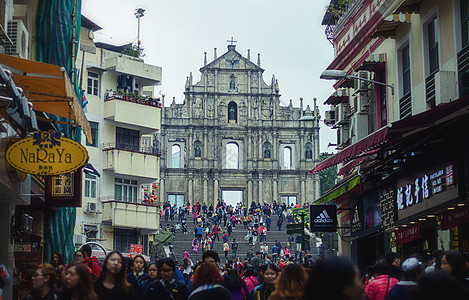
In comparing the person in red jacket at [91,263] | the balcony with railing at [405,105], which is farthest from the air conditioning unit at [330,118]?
the person in red jacket at [91,263]

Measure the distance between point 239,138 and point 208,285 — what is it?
7331 centimetres

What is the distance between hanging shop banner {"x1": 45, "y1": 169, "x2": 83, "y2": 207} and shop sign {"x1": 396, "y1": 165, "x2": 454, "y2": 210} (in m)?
7.91

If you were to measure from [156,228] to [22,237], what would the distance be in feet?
64.8

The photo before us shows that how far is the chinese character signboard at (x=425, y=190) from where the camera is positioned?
16.1 metres

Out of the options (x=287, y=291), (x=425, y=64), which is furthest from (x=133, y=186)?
(x=287, y=291)

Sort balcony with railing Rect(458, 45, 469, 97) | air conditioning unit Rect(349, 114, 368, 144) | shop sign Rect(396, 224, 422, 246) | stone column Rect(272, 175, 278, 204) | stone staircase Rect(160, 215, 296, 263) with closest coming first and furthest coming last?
balcony with railing Rect(458, 45, 469, 97), shop sign Rect(396, 224, 422, 246), air conditioning unit Rect(349, 114, 368, 144), stone staircase Rect(160, 215, 296, 263), stone column Rect(272, 175, 278, 204)

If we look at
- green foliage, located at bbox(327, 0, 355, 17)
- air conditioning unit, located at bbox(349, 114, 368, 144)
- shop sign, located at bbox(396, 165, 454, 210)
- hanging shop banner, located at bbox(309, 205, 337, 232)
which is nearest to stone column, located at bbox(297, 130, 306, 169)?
green foliage, located at bbox(327, 0, 355, 17)

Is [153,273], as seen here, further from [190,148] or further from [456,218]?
[190,148]

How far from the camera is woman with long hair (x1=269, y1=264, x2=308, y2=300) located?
24.6 feet

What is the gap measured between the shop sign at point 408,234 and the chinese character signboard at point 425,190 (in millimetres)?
368

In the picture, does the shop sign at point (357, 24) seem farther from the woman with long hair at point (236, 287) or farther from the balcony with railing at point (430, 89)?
the woman with long hair at point (236, 287)

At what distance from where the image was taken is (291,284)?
755 centimetres

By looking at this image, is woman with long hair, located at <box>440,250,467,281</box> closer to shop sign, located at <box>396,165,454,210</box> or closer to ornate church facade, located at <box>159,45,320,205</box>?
shop sign, located at <box>396,165,454,210</box>

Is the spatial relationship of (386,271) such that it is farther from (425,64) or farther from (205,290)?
(425,64)
